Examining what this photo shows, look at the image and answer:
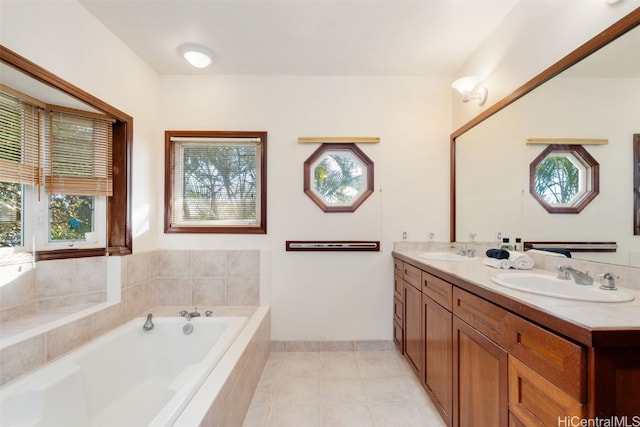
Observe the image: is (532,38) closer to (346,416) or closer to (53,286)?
(346,416)

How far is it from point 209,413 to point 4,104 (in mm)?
2081

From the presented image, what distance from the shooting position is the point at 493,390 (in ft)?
3.40

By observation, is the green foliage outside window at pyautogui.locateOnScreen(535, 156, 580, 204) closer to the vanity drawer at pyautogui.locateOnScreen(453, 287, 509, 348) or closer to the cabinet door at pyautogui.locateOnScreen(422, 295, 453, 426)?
the vanity drawer at pyautogui.locateOnScreen(453, 287, 509, 348)

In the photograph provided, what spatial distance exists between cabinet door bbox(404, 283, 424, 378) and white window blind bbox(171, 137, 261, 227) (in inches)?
58.1

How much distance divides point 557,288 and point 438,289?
1.75 ft

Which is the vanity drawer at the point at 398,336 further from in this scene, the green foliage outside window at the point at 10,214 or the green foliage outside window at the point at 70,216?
the green foliage outside window at the point at 10,214

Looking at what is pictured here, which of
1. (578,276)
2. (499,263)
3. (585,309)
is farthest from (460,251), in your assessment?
(585,309)

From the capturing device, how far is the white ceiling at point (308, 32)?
168 centimetres

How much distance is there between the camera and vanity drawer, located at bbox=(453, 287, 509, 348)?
0.99 m

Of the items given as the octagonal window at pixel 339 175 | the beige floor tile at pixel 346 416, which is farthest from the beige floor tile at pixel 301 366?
the octagonal window at pixel 339 175

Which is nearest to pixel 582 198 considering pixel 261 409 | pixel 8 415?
pixel 261 409

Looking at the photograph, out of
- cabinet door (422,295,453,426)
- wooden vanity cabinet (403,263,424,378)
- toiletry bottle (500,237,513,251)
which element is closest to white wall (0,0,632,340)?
wooden vanity cabinet (403,263,424,378)

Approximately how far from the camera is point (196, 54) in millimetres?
2078

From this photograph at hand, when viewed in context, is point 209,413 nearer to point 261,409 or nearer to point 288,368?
point 261,409
